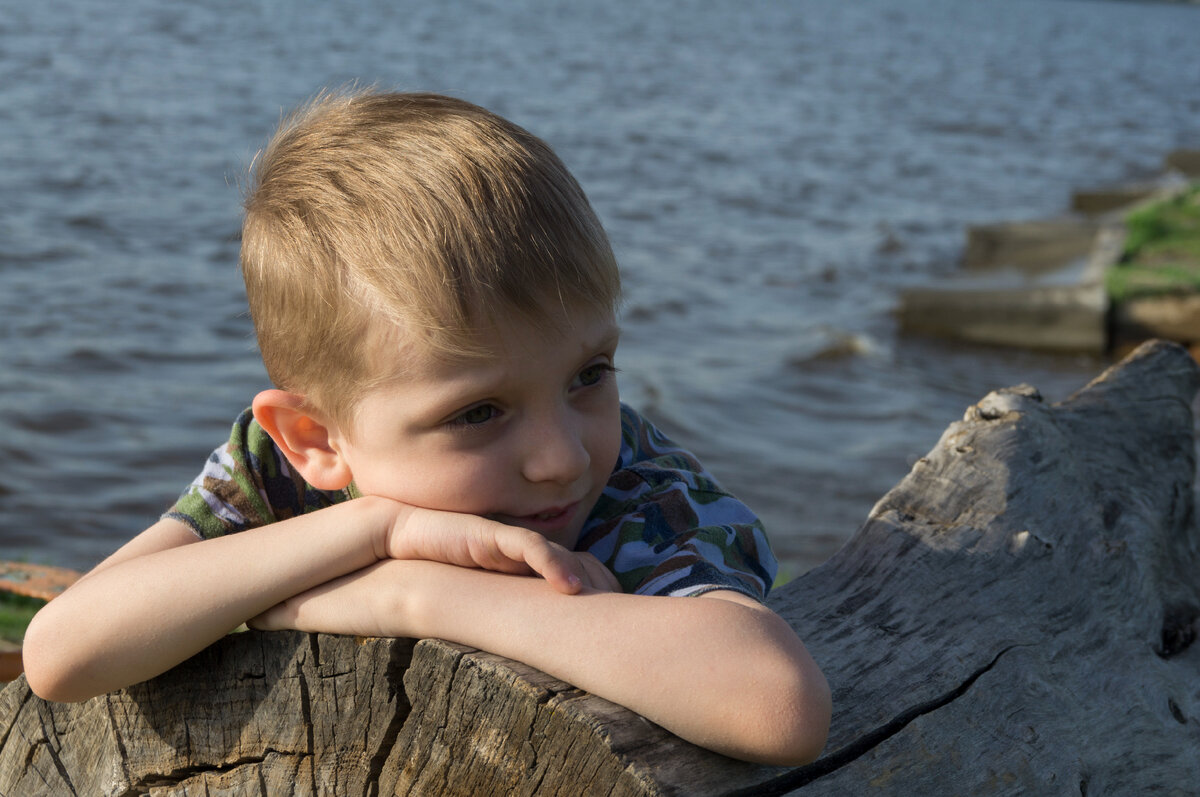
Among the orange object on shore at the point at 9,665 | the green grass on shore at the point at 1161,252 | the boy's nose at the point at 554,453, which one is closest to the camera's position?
the boy's nose at the point at 554,453

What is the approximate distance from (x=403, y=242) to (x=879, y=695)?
0.97m

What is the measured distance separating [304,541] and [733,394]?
5.98 meters

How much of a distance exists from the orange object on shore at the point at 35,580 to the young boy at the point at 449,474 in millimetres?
1426

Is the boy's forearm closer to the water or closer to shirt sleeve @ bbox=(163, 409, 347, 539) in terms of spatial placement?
shirt sleeve @ bbox=(163, 409, 347, 539)

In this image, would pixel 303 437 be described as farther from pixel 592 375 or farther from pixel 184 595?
pixel 592 375

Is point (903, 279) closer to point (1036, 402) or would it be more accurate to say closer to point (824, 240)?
point (824, 240)

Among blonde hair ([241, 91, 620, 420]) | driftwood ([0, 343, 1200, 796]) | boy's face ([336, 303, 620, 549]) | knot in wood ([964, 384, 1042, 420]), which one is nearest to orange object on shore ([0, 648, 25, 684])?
driftwood ([0, 343, 1200, 796])

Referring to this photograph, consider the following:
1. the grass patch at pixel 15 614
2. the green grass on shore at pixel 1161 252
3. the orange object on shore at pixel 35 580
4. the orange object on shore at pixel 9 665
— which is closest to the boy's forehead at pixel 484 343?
the orange object on shore at pixel 35 580

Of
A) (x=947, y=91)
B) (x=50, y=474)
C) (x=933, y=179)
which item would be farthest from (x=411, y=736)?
(x=947, y=91)

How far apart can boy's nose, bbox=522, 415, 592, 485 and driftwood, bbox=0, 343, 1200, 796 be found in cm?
28

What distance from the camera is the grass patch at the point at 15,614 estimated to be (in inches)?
133

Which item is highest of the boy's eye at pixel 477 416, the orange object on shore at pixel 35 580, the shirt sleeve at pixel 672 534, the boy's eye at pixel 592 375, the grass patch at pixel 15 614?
the boy's eye at pixel 592 375

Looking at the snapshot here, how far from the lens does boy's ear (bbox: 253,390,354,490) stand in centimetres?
183

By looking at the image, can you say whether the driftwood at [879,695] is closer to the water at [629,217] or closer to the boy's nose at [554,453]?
the boy's nose at [554,453]
